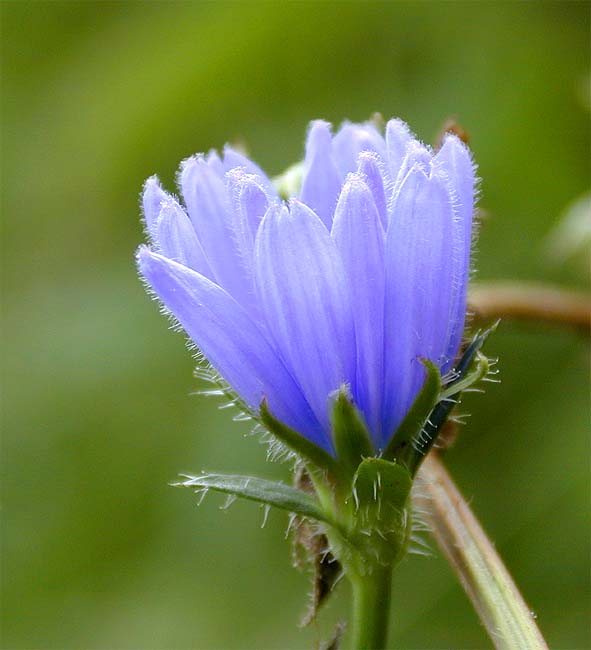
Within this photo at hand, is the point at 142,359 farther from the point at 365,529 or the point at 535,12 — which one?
the point at 365,529

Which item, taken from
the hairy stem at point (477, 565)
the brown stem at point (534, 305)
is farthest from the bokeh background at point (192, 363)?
the hairy stem at point (477, 565)

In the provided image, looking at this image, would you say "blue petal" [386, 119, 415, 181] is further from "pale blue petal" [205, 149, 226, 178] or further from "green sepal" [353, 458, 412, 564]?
"green sepal" [353, 458, 412, 564]

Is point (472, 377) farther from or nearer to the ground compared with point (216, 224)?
nearer to the ground

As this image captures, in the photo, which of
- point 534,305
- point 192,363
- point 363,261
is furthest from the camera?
point 192,363

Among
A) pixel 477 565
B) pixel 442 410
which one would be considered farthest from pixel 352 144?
pixel 477 565

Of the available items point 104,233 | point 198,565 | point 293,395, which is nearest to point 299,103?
point 104,233

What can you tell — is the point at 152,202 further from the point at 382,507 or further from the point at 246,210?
the point at 382,507

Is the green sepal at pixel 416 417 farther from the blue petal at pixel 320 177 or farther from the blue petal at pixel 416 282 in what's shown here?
the blue petal at pixel 320 177
